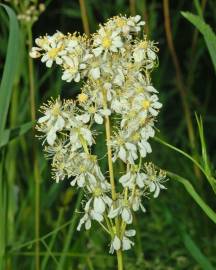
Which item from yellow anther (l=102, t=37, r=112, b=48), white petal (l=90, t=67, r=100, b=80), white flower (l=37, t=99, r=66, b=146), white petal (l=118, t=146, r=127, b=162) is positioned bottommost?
white petal (l=118, t=146, r=127, b=162)

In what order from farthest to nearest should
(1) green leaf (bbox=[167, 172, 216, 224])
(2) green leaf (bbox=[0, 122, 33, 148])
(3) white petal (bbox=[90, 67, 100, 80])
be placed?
1. (2) green leaf (bbox=[0, 122, 33, 148])
2. (1) green leaf (bbox=[167, 172, 216, 224])
3. (3) white petal (bbox=[90, 67, 100, 80])

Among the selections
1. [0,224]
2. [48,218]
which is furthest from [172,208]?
[0,224]

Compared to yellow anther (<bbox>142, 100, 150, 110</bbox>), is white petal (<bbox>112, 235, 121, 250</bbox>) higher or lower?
lower

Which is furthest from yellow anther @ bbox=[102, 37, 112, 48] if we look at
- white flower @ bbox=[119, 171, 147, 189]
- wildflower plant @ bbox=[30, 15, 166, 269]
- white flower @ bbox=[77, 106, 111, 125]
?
white flower @ bbox=[119, 171, 147, 189]

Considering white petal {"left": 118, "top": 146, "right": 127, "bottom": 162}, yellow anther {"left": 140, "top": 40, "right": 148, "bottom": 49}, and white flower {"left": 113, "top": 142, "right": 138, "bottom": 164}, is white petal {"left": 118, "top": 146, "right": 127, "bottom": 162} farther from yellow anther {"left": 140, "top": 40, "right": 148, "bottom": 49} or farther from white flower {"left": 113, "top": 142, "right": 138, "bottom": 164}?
yellow anther {"left": 140, "top": 40, "right": 148, "bottom": 49}

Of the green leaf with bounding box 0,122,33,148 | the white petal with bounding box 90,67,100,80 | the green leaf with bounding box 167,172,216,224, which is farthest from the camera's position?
the green leaf with bounding box 0,122,33,148

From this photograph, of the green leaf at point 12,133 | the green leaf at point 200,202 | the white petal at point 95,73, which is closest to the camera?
the white petal at point 95,73

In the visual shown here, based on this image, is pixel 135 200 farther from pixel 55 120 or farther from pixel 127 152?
pixel 55 120

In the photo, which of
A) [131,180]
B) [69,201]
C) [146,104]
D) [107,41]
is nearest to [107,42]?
[107,41]

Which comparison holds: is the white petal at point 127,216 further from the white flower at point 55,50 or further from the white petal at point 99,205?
the white flower at point 55,50

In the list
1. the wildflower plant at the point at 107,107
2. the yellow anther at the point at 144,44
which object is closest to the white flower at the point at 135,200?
the wildflower plant at the point at 107,107

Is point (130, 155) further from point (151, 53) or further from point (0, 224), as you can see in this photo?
point (0, 224)
